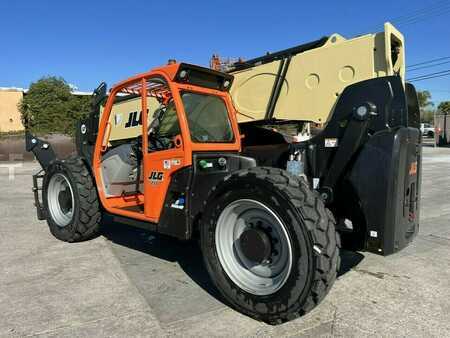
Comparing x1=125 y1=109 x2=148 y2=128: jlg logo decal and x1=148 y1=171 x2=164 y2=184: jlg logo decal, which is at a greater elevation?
x1=125 y1=109 x2=148 y2=128: jlg logo decal

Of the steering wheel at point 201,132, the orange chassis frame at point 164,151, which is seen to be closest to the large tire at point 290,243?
the orange chassis frame at point 164,151

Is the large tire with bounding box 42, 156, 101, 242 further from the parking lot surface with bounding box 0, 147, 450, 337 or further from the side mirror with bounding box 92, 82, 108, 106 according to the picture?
the side mirror with bounding box 92, 82, 108, 106

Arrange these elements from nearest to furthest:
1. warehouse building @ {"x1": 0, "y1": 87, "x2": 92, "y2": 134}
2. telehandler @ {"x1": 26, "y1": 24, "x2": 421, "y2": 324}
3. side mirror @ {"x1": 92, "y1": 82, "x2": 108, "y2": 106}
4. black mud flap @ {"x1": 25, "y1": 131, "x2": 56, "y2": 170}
A: telehandler @ {"x1": 26, "y1": 24, "x2": 421, "y2": 324} → side mirror @ {"x1": 92, "y1": 82, "x2": 108, "y2": 106} → black mud flap @ {"x1": 25, "y1": 131, "x2": 56, "y2": 170} → warehouse building @ {"x1": 0, "y1": 87, "x2": 92, "y2": 134}

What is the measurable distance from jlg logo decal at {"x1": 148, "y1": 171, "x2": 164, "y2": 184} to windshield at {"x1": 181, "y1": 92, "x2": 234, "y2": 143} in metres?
0.51

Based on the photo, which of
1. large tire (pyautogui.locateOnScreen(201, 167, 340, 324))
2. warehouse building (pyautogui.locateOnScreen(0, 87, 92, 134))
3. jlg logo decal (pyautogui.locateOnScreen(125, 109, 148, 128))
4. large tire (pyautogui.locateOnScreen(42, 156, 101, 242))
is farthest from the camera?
warehouse building (pyautogui.locateOnScreen(0, 87, 92, 134))

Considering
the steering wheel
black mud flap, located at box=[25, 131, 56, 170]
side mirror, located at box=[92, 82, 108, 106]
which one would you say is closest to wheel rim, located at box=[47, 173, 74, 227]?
black mud flap, located at box=[25, 131, 56, 170]

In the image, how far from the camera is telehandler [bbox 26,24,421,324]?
10.3 feet

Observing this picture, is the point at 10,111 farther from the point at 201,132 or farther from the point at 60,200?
the point at 201,132

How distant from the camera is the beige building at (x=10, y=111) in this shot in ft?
121

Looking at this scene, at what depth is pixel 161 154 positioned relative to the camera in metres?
4.32

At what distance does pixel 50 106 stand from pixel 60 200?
106 ft

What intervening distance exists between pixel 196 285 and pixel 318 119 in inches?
88.6

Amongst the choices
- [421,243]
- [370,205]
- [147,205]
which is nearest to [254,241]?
[370,205]

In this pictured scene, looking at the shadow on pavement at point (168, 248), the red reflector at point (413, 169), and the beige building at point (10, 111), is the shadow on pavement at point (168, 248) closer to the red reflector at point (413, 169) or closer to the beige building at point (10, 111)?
the red reflector at point (413, 169)
